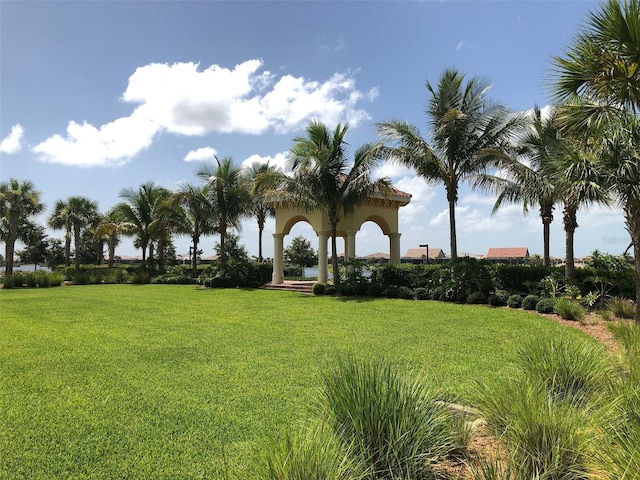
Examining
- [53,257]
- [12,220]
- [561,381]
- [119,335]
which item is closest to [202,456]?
[561,381]

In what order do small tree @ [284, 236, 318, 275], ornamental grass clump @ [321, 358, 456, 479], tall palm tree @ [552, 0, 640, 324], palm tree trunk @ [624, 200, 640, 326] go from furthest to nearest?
small tree @ [284, 236, 318, 275] → palm tree trunk @ [624, 200, 640, 326] → tall palm tree @ [552, 0, 640, 324] → ornamental grass clump @ [321, 358, 456, 479]

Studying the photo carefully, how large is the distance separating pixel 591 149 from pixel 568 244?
637 centimetres

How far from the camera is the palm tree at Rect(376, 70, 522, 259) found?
16.7m

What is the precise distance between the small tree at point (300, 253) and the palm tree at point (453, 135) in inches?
1071

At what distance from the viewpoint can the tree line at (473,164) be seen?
349 inches

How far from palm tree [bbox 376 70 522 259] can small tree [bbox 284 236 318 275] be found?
27201 millimetres

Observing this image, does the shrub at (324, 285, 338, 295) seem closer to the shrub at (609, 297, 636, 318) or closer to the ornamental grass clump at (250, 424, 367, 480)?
the shrub at (609, 297, 636, 318)

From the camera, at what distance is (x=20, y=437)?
4.04 m

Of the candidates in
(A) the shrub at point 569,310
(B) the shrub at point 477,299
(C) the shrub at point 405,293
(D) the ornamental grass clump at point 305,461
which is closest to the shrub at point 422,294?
(C) the shrub at point 405,293

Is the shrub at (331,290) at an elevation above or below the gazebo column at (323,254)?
below

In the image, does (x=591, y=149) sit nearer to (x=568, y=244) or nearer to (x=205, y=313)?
(x=568, y=244)

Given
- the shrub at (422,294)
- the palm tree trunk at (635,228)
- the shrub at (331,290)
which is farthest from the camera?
the shrub at (331,290)

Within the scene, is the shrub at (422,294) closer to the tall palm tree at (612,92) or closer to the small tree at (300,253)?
the tall palm tree at (612,92)

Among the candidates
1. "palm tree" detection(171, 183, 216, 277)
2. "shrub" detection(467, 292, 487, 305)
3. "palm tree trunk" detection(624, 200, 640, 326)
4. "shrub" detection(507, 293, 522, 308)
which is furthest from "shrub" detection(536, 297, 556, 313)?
"palm tree" detection(171, 183, 216, 277)
